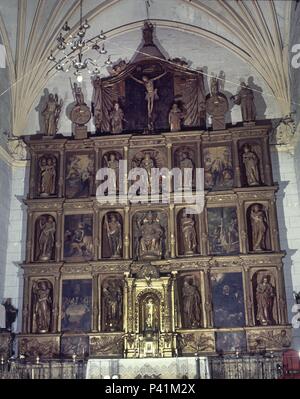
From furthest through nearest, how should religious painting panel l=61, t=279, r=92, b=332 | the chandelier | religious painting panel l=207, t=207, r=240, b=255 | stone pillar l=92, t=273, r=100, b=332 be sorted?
religious painting panel l=207, t=207, r=240, b=255 < religious painting panel l=61, t=279, r=92, b=332 < stone pillar l=92, t=273, r=100, b=332 < the chandelier

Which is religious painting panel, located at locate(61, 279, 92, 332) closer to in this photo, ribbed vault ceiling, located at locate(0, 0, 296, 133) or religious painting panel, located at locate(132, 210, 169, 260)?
religious painting panel, located at locate(132, 210, 169, 260)

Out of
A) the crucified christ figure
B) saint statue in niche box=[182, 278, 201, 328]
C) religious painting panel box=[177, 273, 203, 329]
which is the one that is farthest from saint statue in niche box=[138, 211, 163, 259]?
the crucified christ figure

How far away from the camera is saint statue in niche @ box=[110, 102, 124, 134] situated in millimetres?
17578

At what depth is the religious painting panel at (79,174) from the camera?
17234 mm

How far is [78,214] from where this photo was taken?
17.0 meters

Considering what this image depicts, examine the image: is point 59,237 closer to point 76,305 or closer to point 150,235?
point 76,305

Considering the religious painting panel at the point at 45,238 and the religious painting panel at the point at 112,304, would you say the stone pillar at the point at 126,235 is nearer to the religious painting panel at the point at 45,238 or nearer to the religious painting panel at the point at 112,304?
the religious painting panel at the point at 112,304

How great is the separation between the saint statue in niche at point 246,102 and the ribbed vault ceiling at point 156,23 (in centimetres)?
90

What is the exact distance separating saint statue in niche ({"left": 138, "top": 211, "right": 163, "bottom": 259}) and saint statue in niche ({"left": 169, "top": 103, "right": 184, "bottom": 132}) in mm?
3075

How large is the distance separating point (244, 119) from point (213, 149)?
4.55 feet

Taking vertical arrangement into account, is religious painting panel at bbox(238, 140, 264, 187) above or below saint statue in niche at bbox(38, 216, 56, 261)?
above

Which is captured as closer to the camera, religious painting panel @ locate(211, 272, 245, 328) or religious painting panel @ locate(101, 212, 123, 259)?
religious painting panel @ locate(211, 272, 245, 328)

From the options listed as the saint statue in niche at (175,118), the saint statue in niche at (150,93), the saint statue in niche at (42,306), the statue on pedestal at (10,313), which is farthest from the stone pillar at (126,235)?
the statue on pedestal at (10,313)
